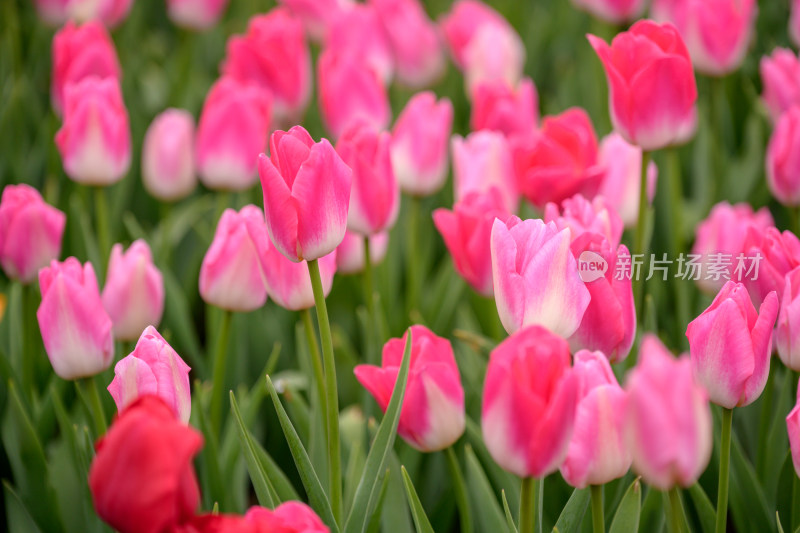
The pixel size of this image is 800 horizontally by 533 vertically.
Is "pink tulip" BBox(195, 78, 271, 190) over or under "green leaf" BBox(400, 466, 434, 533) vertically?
over

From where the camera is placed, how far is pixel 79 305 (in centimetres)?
100

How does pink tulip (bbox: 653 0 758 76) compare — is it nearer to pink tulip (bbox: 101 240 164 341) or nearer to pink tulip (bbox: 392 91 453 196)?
pink tulip (bbox: 392 91 453 196)

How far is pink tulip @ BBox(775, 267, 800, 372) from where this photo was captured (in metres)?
0.88

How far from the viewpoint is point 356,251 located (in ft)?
4.59

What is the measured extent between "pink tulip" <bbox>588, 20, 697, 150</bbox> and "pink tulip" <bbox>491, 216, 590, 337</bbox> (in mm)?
320

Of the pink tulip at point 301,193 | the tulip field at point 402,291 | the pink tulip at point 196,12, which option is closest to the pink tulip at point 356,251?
the tulip field at point 402,291

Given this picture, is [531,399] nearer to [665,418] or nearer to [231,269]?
[665,418]

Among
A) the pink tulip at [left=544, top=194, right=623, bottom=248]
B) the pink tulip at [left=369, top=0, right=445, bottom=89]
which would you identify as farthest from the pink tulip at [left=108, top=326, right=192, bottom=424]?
the pink tulip at [left=369, top=0, right=445, bottom=89]

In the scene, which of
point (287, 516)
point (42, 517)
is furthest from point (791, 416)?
point (42, 517)

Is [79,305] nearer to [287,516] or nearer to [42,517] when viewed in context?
[42,517]

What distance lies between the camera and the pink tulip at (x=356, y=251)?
1.38 m

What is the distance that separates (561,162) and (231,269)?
483 mm

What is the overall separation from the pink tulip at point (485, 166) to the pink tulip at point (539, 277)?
0.52 m

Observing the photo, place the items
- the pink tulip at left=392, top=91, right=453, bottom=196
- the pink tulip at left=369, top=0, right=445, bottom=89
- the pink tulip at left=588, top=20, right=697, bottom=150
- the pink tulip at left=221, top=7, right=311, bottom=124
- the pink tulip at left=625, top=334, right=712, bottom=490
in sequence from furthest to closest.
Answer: the pink tulip at left=369, top=0, right=445, bottom=89 → the pink tulip at left=221, top=7, right=311, bottom=124 → the pink tulip at left=392, top=91, right=453, bottom=196 → the pink tulip at left=588, top=20, right=697, bottom=150 → the pink tulip at left=625, top=334, right=712, bottom=490
